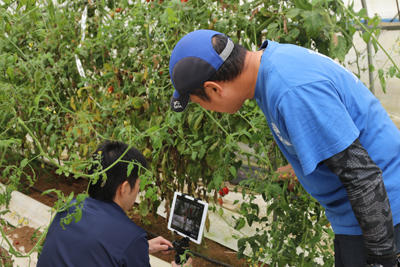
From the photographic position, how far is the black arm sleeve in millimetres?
836

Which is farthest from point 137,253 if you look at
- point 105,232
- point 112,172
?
point 112,172

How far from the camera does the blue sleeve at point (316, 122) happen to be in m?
0.82

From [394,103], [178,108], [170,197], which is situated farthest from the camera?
[394,103]

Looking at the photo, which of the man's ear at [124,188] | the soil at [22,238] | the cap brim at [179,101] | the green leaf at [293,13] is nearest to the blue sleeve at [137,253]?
the man's ear at [124,188]

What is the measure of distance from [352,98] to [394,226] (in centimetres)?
33

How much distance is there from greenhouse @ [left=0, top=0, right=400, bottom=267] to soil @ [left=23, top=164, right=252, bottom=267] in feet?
0.04

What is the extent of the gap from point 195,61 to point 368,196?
0.48m

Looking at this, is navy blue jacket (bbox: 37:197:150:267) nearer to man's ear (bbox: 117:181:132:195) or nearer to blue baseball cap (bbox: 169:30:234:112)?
man's ear (bbox: 117:181:132:195)

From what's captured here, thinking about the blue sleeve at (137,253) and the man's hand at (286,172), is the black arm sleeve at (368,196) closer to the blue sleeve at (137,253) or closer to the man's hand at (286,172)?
the man's hand at (286,172)

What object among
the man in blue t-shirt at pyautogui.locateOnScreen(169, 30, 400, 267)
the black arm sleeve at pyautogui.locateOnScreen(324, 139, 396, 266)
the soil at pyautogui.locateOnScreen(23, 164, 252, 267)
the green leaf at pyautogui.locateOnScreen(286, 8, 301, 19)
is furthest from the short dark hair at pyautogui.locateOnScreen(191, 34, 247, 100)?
the soil at pyautogui.locateOnScreen(23, 164, 252, 267)

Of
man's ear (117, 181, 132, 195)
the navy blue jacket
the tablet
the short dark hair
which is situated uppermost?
the short dark hair

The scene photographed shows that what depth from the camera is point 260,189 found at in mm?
1502

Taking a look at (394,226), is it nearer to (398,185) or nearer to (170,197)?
(398,185)

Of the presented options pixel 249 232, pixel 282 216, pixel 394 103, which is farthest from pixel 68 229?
pixel 394 103
